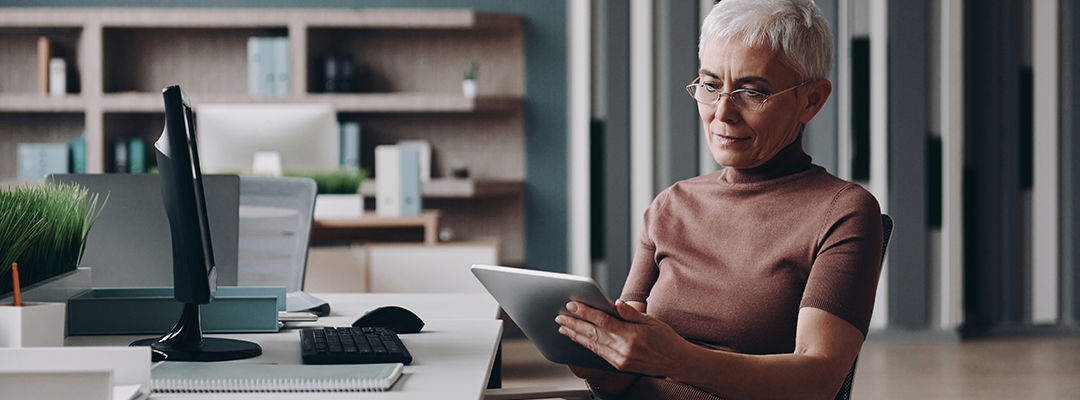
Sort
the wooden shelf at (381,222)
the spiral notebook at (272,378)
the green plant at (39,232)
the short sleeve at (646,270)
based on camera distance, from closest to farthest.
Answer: the spiral notebook at (272,378) → the green plant at (39,232) → the short sleeve at (646,270) → the wooden shelf at (381,222)

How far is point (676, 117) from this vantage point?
15.3 ft

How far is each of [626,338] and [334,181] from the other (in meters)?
2.78

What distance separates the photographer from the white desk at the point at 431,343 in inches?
39.4

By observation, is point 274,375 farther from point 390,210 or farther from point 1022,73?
point 1022,73

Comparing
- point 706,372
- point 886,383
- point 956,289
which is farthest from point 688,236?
point 956,289

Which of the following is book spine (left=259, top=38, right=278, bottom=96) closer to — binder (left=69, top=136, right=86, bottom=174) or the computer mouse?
binder (left=69, top=136, right=86, bottom=174)

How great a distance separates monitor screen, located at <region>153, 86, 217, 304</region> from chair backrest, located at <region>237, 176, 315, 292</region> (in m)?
1.38

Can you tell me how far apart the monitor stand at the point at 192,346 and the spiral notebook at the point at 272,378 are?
79mm

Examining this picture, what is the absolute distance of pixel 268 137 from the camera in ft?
13.0

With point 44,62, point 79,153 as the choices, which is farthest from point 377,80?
point 44,62

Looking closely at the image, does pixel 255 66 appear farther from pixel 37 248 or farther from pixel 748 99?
pixel 748 99

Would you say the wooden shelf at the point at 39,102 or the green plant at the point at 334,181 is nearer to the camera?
the green plant at the point at 334,181

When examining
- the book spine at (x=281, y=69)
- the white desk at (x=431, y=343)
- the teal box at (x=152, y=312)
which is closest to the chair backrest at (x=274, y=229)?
the white desk at (x=431, y=343)

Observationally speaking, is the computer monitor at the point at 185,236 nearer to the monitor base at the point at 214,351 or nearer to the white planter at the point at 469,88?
the monitor base at the point at 214,351
